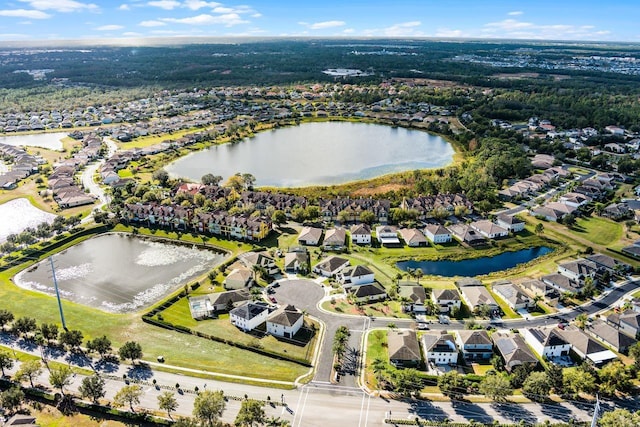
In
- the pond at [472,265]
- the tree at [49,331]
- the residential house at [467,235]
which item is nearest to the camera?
the tree at [49,331]

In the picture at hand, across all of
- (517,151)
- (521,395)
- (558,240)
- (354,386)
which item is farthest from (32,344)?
(517,151)

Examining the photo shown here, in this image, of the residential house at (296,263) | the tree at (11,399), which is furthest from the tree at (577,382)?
the tree at (11,399)

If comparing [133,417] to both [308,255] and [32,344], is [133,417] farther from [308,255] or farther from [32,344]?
[308,255]

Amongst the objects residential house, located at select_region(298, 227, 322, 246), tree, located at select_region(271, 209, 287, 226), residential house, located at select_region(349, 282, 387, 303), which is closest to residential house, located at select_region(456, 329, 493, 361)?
residential house, located at select_region(349, 282, 387, 303)

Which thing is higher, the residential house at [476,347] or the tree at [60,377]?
the tree at [60,377]

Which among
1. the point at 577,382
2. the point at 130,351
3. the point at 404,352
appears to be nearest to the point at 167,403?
the point at 130,351

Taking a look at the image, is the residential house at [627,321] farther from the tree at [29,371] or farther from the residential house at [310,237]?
the tree at [29,371]

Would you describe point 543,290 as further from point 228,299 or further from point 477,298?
point 228,299
